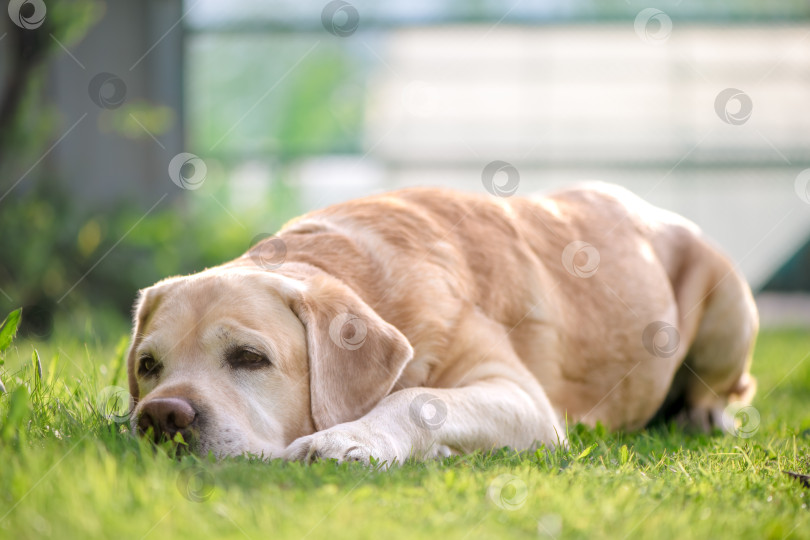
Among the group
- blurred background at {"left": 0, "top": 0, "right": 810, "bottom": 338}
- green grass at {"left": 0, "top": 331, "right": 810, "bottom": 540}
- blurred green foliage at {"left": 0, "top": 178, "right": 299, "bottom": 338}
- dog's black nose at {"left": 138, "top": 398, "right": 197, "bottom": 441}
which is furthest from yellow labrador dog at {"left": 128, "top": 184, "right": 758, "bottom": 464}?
blurred background at {"left": 0, "top": 0, "right": 810, "bottom": 338}

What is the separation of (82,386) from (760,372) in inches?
190

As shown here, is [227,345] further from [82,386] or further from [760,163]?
[760,163]

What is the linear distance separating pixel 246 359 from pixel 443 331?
0.82m

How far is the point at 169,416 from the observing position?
2.62 meters

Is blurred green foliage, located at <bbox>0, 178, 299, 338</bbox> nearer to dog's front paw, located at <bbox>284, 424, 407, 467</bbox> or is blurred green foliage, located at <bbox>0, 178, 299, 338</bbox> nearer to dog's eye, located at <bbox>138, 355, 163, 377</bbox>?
dog's eye, located at <bbox>138, 355, 163, 377</bbox>

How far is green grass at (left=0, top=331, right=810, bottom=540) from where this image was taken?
189 cm

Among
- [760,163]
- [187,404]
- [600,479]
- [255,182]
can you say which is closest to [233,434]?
[187,404]

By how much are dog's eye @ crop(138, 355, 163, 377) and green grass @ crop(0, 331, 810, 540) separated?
0.67 ft

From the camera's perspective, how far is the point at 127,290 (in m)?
7.96

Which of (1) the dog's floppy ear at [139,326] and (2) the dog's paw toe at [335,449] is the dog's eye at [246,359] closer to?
(2) the dog's paw toe at [335,449]

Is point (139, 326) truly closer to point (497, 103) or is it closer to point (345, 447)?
point (345, 447)

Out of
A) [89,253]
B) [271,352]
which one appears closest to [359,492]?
[271,352]

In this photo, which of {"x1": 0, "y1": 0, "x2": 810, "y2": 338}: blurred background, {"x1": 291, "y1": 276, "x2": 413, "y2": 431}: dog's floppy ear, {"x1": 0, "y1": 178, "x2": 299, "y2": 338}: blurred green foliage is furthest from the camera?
{"x1": 0, "y1": 0, "x2": 810, "y2": 338}: blurred background

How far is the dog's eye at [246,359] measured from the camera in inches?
115
